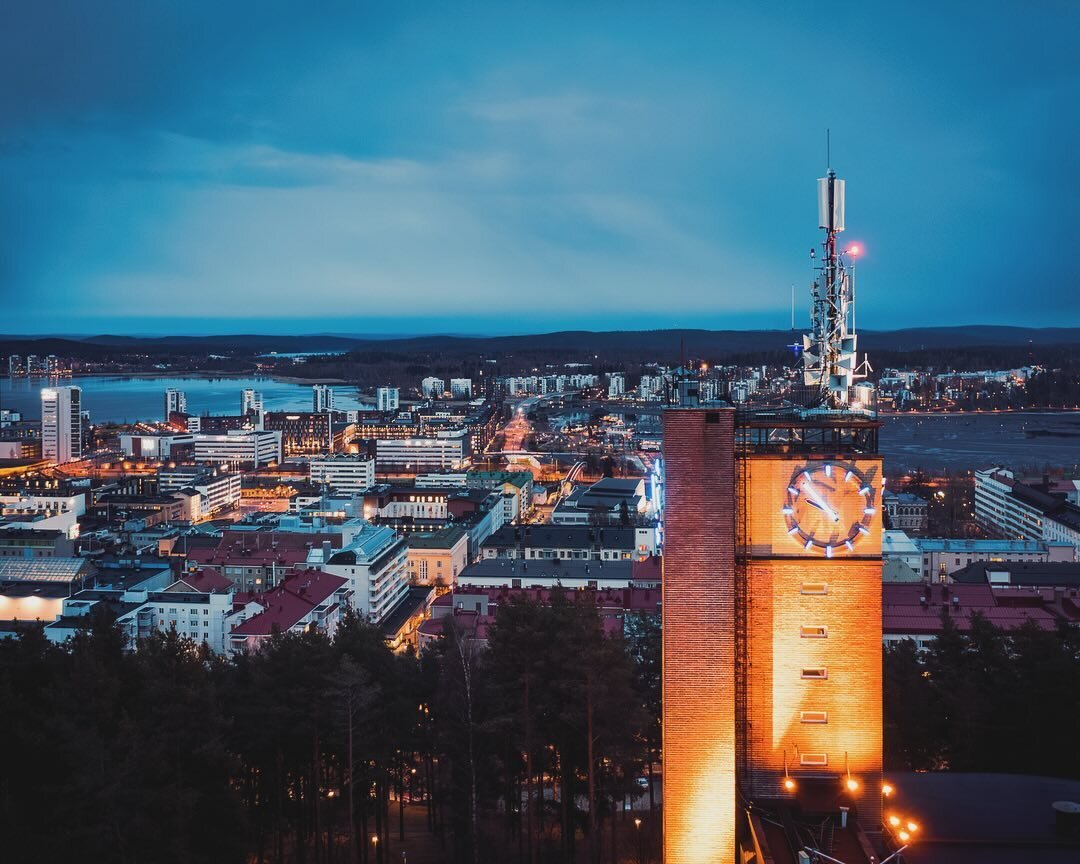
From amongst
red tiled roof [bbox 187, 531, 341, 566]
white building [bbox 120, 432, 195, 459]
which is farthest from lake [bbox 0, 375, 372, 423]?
red tiled roof [bbox 187, 531, 341, 566]

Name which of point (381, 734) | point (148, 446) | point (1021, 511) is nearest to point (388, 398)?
point (148, 446)

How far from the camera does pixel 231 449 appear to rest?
162 feet

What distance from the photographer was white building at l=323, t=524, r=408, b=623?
20125mm

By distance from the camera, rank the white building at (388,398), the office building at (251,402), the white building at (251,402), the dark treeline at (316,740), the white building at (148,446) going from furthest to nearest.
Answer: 1. the white building at (388,398)
2. the white building at (251,402)
3. the office building at (251,402)
4. the white building at (148,446)
5. the dark treeline at (316,740)

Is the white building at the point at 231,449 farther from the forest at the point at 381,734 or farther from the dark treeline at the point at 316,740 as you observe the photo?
the forest at the point at 381,734

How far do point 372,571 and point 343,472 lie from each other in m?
21.2

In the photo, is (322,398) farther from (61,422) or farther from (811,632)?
(811,632)

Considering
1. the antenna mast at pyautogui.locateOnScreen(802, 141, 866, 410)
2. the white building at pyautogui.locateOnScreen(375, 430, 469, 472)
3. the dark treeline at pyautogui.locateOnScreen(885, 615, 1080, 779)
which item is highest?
the antenna mast at pyautogui.locateOnScreen(802, 141, 866, 410)

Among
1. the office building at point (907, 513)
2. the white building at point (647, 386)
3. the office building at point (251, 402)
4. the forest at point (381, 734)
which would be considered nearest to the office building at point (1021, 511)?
the office building at point (907, 513)

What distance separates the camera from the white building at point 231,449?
48.8 metres

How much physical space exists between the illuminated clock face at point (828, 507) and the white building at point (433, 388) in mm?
89584

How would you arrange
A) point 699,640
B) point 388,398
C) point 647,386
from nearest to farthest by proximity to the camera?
point 699,640, point 388,398, point 647,386

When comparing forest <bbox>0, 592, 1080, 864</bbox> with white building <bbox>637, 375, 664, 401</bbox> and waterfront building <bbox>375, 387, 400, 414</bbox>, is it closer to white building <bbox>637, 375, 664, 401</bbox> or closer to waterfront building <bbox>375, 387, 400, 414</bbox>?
waterfront building <bbox>375, 387, 400, 414</bbox>

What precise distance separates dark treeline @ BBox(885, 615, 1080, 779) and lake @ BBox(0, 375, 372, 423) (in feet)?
254
